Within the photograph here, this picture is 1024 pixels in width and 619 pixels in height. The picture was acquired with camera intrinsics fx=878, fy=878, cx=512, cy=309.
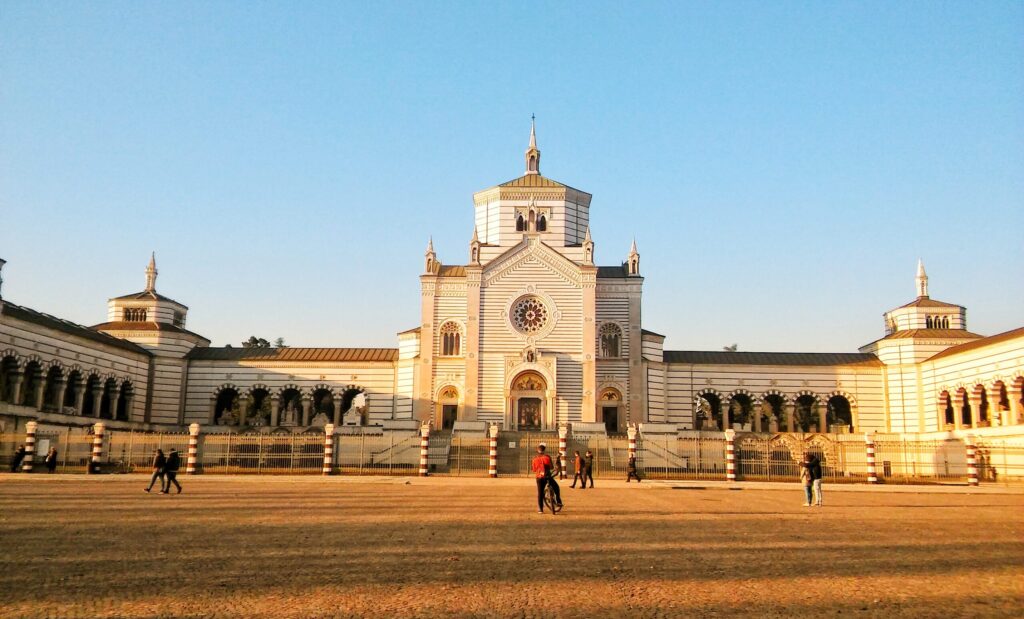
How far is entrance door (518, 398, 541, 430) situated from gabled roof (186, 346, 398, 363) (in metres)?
8.36

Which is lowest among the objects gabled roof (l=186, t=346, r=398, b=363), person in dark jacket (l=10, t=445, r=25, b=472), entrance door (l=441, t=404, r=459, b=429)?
person in dark jacket (l=10, t=445, r=25, b=472)

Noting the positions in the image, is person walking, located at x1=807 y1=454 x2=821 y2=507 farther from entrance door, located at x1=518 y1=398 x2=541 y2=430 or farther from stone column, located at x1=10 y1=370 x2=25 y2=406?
stone column, located at x1=10 y1=370 x2=25 y2=406

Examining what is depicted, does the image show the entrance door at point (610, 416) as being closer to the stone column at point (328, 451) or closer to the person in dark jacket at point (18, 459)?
the stone column at point (328, 451)

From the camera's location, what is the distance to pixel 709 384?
161ft

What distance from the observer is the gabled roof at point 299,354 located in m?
49.8

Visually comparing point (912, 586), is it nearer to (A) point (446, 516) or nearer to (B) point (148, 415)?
(A) point (446, 516)

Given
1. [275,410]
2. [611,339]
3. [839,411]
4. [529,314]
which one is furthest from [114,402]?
[839,411]

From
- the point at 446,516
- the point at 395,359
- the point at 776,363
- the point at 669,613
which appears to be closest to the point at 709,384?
the point at 776,363

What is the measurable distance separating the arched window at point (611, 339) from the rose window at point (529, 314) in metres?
3.34

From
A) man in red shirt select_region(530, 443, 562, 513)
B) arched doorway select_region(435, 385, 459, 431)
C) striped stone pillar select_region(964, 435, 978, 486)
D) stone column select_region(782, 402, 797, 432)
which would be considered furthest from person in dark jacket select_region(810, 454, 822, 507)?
stone column select_region(782, 402, 797, 432)

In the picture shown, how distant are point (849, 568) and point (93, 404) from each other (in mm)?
41991

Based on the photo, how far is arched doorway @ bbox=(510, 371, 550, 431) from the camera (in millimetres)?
44969

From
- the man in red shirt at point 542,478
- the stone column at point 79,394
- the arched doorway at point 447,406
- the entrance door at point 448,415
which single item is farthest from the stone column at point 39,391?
the man in red shirt at point 542,478

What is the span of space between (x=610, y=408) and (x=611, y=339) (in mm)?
3700
